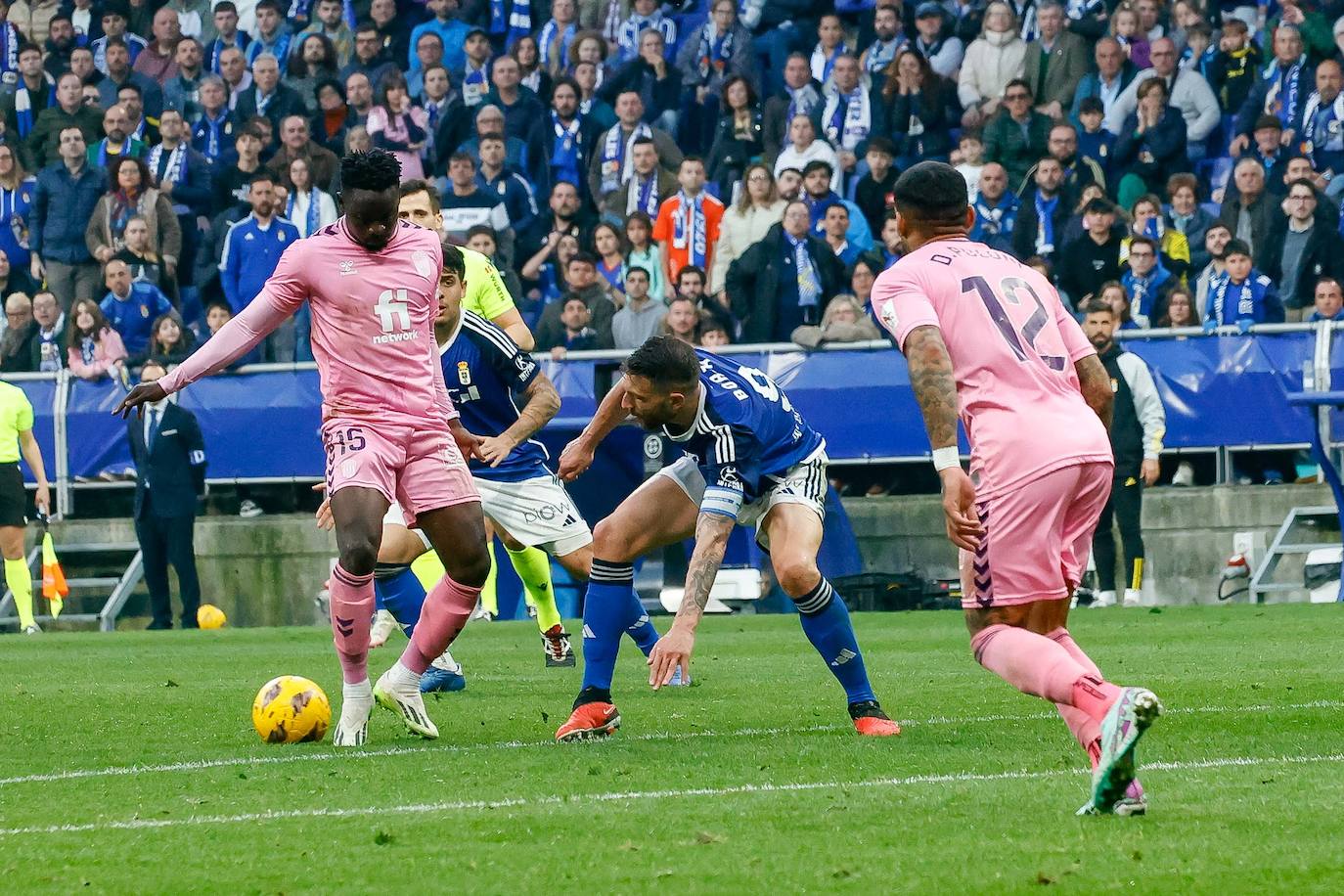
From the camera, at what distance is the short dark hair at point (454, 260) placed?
10.6 metres

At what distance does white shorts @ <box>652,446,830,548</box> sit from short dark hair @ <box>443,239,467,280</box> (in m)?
2.07

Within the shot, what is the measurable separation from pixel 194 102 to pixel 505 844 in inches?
794

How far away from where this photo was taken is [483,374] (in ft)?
36.8

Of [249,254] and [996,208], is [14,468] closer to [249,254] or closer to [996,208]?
[249,254]

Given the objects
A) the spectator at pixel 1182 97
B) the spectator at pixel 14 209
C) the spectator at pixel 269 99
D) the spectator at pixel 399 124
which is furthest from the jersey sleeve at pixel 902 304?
the spectator at pixel 14 209

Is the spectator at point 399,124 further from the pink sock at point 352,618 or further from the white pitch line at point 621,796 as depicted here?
the white pitch line at point 621,796

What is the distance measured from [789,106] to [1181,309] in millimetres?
4991

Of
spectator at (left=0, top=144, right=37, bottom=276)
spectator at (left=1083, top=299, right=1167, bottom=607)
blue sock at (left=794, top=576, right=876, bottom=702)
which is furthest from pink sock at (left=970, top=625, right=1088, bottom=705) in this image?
spectator at (left=0, top=144, right=37, bottom=276)

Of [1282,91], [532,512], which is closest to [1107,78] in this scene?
[1282,91]

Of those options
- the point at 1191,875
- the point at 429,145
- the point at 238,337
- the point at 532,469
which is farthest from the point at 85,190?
the point at 1191,875

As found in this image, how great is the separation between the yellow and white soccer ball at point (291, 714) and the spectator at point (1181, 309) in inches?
446

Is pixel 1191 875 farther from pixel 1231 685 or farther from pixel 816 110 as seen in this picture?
pixel 816 110

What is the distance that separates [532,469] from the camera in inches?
467

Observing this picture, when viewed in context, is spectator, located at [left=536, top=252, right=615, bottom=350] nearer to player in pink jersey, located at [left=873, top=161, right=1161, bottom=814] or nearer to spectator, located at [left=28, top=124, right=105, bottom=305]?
spectator, located at [left=28, top=124, right=105, bottom=305]
